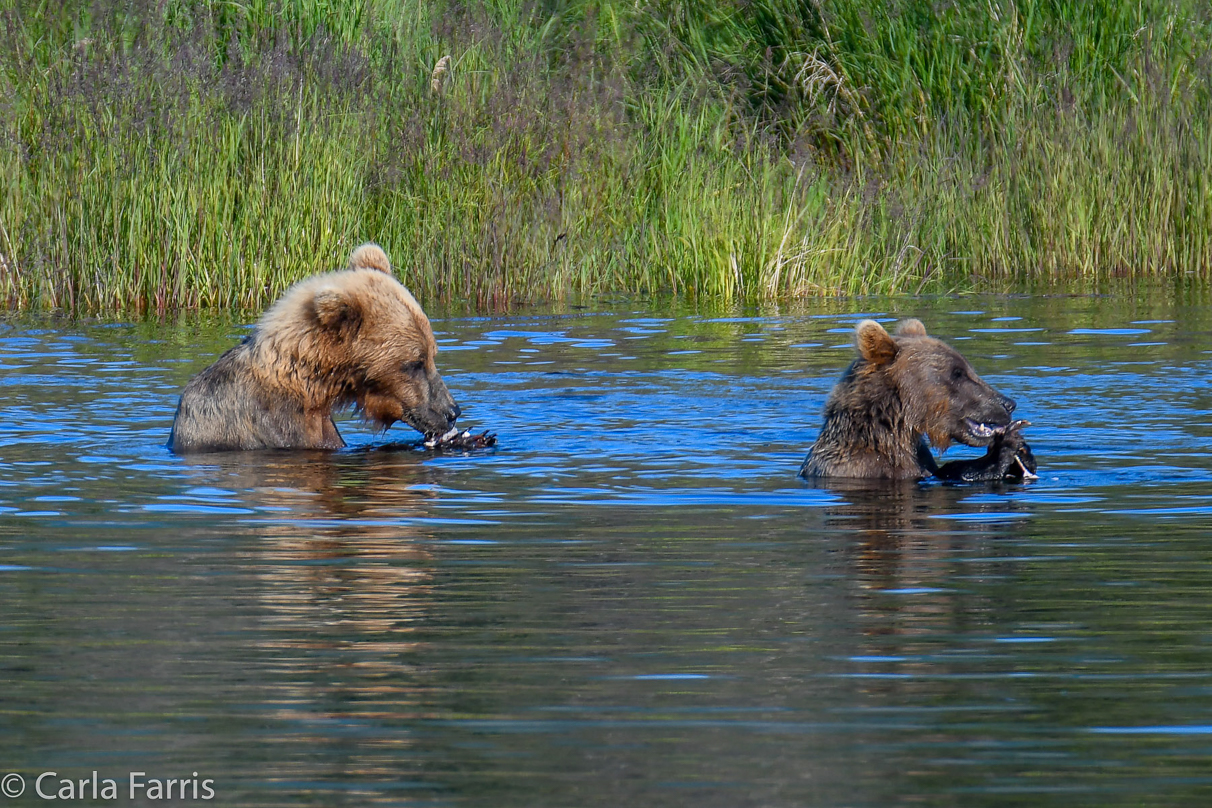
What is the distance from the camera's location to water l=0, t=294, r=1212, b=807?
3645 mm

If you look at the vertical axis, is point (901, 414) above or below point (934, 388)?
below

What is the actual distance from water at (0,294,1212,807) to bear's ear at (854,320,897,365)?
2.12 feet

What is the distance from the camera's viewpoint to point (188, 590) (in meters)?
5.51

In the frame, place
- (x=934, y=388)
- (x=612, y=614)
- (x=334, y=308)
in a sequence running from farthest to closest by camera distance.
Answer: (x=334, y=308) → (x=934, y=388) → (x=612, y=614)

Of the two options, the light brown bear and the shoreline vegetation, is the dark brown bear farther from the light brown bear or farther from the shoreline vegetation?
the shoreline vegetation

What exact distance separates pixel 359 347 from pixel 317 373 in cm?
27

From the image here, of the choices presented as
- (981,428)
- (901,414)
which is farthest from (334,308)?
(981,428)

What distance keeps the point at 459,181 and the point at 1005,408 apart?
8317 millimetres

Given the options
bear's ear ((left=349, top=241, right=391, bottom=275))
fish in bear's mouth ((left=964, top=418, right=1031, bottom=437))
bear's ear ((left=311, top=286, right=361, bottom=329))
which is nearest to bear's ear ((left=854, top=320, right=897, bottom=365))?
fish in bear's mouth ((left=964, top=418, right=1031, bottom=437))

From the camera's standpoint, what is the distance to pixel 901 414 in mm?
8297

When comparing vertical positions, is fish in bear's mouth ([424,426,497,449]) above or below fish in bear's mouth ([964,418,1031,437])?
below

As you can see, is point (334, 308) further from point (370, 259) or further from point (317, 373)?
point (370, 259)

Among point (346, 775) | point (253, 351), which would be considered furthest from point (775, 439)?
point (346, 775)

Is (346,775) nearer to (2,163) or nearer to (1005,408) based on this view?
(1005,408)
